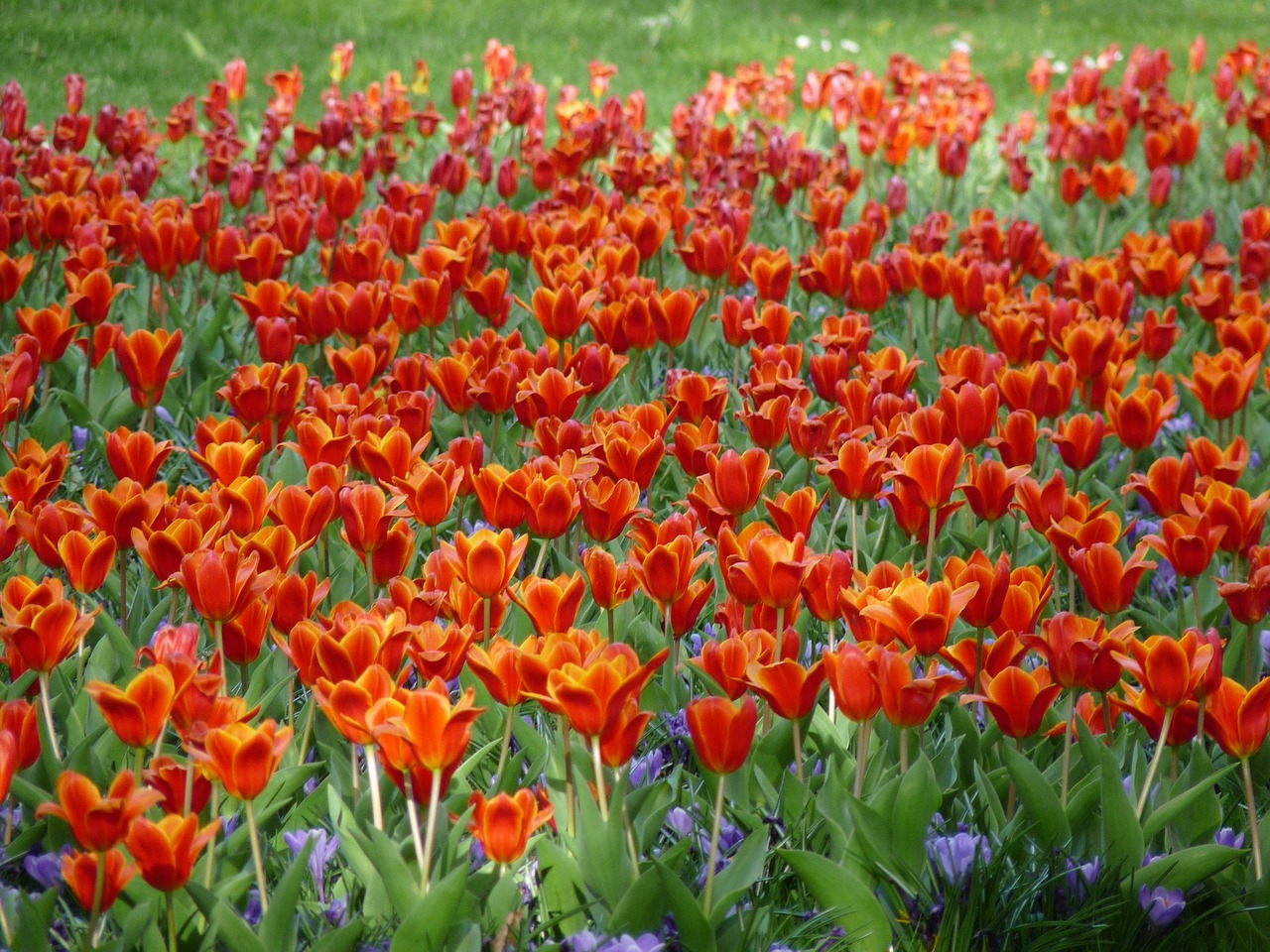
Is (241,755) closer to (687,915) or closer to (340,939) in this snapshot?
(340,939)

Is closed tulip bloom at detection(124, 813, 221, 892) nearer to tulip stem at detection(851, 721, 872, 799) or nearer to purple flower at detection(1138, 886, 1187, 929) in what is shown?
tulip stem at detection(851, 721, 872, 799)

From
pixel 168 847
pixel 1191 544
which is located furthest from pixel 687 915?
pixel 1191 544

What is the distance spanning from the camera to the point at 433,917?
1.55 m

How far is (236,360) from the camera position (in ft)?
12.9

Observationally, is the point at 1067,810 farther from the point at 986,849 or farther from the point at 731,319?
the point at 731,319

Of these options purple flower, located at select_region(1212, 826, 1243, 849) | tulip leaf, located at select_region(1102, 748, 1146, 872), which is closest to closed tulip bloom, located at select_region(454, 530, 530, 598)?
tulip leaf, located at select_region(1102, 748, 1146, 872)

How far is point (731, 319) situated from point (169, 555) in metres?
1.80

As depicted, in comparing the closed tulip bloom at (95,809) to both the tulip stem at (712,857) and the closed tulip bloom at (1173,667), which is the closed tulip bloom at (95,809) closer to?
the tulip stem at (712,857)

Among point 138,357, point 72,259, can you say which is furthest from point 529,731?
point 72,259

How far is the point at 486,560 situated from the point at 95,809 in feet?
2.28

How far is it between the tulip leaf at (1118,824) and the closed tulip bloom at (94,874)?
1.26 m

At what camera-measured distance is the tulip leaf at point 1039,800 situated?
72.4 inches

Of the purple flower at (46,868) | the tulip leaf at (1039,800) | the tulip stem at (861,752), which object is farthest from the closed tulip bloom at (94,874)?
the tulip leaf at (1039,800)

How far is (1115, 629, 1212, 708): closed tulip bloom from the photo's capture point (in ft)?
5.82
